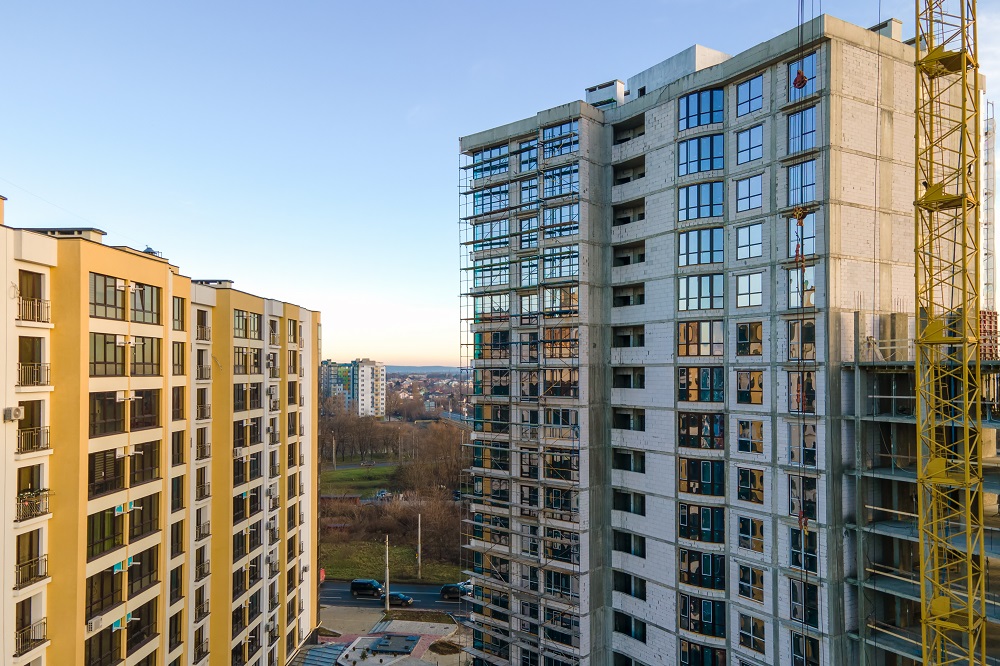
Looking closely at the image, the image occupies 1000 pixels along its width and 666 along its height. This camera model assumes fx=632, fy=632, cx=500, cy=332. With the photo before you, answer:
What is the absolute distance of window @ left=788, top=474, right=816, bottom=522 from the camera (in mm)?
26922

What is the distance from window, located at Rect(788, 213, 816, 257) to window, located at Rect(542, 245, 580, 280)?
10.9m

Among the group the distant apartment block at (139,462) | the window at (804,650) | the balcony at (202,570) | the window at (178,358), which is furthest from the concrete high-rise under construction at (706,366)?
the window at (178,358)

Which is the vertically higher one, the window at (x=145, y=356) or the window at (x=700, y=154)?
the window at (x=700, y=154)

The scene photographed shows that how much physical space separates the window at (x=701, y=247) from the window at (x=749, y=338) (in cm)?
354

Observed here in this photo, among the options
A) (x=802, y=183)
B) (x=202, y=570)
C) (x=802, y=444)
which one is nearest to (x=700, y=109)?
(x=802, y=183)

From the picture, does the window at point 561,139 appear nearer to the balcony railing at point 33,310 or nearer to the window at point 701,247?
the window at point 701,247

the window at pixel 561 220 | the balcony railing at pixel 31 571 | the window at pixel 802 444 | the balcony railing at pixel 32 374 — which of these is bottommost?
the balcony railing at pixel 31 571

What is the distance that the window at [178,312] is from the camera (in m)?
29.8

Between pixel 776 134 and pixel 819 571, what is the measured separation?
62.8ft

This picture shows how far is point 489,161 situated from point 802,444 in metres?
24.4

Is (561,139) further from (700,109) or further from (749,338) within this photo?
(749,338)

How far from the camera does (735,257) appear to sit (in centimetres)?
3016

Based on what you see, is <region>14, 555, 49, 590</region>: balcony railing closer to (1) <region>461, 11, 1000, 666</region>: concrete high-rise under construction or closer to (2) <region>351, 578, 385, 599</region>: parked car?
(1) <region>461, 11, 1000, 666</region>: concrete high-rise under construction

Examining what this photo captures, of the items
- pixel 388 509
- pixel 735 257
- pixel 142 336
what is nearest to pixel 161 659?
pixel 142 336
